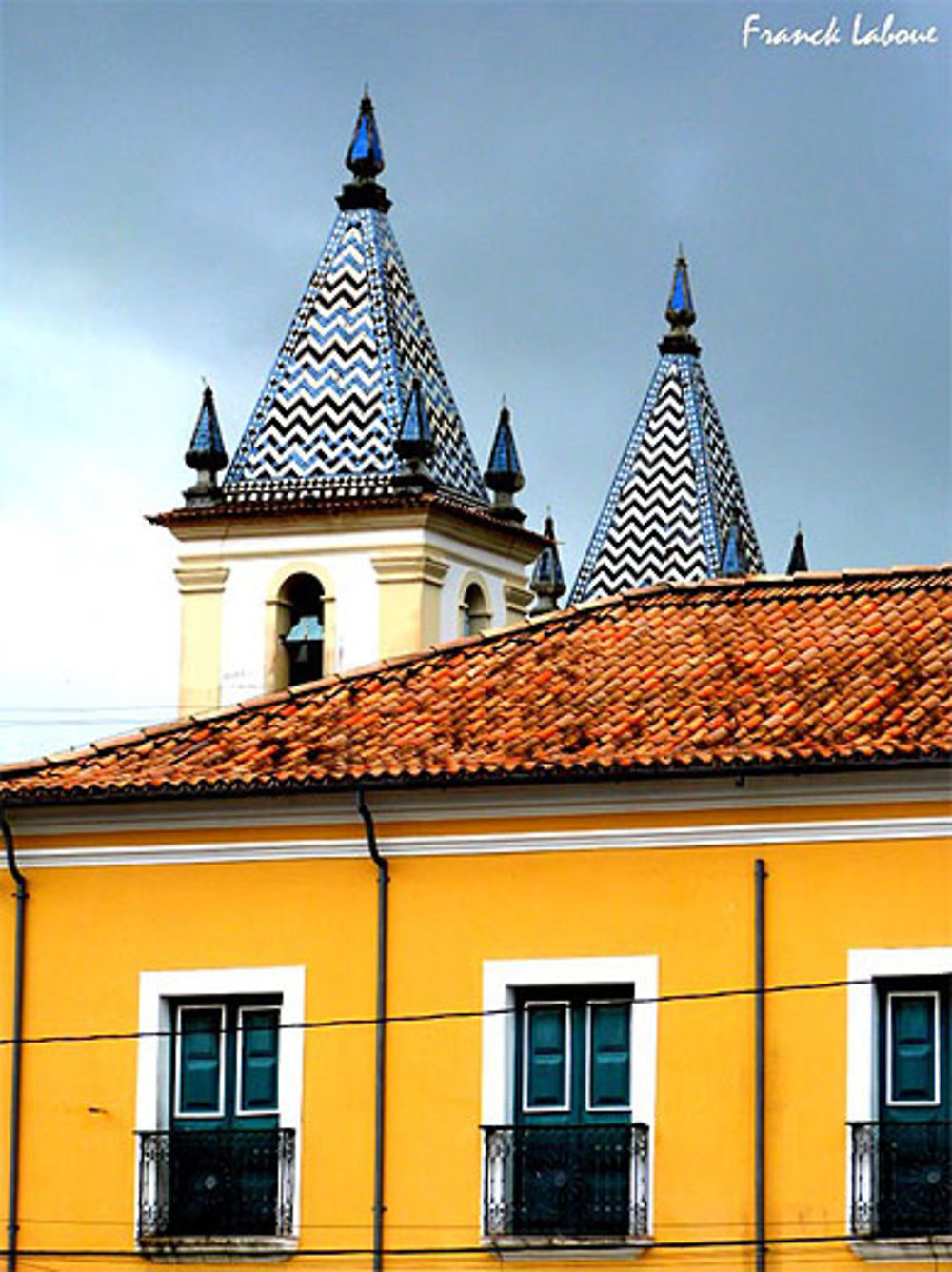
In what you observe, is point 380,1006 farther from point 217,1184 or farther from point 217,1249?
point 217,1249

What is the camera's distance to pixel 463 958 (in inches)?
977

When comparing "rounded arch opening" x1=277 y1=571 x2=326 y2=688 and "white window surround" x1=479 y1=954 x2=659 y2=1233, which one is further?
"rounded arch opening" x1=277 y1=571 x2=326 y2=688

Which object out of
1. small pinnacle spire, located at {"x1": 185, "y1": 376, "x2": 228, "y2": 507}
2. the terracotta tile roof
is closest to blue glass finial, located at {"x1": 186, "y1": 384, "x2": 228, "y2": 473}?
small pinnacle spire, located at {"x1": 185, "y1": 376, "x2": 228, "y2": 507}

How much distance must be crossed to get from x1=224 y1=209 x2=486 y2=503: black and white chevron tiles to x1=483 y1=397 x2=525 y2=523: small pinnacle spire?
0.87 m

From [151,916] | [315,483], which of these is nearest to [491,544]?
[315,483]

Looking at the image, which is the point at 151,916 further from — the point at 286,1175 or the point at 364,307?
the point at 364,307

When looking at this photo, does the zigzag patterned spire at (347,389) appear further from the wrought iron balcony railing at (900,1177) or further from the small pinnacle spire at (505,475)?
the wrought iron balcony railing at (900,1177)

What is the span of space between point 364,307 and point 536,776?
70.4 feet

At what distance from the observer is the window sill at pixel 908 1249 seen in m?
23.4

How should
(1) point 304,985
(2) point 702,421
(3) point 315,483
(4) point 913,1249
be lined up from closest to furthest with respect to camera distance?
1. (4) point 913,1249
2. (1) point 304,985
3. (3) point 315,483
4. (2) point 702,421

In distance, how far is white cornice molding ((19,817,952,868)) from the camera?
24.0 m

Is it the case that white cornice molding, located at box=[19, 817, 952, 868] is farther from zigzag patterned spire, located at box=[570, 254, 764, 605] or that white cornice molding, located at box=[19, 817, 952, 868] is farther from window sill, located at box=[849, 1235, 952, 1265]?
zigzag patterned spire, located at box=[570, 254, 764, 605]

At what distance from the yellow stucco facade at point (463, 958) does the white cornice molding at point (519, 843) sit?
1cm

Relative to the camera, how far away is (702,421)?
5019 centimetres
